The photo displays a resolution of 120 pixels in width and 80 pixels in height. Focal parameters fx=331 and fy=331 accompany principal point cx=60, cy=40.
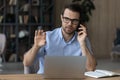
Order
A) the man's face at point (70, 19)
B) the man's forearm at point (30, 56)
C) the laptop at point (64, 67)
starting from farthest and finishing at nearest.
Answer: the man's face at point (70, 19), the man's forearm at point (30, 56), the laptop at point (64, 67)

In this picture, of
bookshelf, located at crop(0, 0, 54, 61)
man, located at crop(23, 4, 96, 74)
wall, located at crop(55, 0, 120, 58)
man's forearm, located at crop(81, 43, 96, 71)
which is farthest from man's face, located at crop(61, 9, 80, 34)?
wall, located at crop(55, 0, 120, 58)

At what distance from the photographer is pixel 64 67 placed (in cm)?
228

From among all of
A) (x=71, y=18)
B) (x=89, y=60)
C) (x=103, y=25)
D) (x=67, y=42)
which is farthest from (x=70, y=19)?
(x=103, y=25)

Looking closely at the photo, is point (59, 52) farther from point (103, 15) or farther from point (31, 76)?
point (103, 15)

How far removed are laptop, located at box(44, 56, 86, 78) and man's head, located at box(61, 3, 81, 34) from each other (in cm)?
58

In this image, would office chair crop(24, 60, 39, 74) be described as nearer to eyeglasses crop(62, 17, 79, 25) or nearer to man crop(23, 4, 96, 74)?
man crop(23, 4, 96, 74)

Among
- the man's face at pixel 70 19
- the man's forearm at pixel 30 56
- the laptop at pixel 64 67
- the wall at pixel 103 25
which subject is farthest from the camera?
the wall at pixel 103 25

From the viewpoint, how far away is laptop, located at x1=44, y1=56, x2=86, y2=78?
7.38 feet

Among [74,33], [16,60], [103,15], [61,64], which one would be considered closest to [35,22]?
[16,60]

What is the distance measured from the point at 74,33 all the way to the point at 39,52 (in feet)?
1.23

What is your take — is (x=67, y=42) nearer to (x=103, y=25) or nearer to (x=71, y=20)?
(x=71, y=20)

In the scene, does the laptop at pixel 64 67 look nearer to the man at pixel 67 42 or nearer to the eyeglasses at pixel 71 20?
the man at pixel 67 42

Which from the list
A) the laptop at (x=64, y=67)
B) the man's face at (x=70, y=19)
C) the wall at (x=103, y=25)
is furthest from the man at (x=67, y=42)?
the wall at (x=103, y=25)

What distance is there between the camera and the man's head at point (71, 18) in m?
2.80
